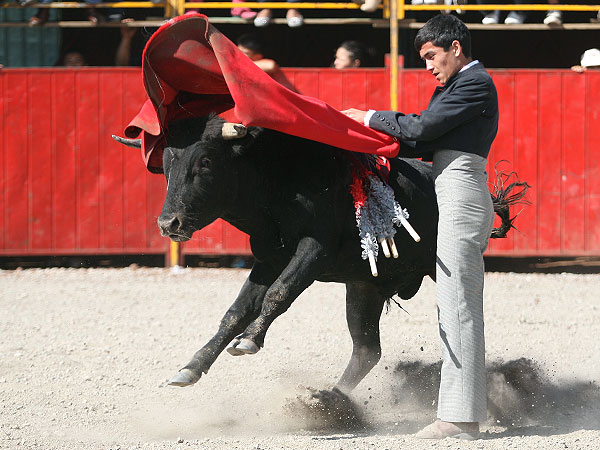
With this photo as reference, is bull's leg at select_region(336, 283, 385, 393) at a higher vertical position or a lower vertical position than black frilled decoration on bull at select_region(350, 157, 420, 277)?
lower

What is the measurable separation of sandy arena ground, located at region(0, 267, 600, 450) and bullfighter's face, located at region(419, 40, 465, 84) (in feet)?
5.21

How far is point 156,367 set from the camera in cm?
654

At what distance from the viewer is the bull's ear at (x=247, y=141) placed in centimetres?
489

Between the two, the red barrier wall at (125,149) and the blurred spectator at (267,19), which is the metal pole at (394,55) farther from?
the blurred spectator at (267,19)

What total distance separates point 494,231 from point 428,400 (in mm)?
957

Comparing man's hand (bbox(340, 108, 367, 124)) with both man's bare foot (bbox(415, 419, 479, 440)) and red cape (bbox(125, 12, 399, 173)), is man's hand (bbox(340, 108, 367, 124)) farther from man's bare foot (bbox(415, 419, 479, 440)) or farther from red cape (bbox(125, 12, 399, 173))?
man's bare foot (bbox(415, 419, 479, 440))

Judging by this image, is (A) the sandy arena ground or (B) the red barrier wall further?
(B) the red barrier wall

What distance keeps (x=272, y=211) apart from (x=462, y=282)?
92 centimetres

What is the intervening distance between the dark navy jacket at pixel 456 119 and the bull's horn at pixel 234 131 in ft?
1.91

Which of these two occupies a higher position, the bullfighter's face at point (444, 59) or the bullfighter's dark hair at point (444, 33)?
the bullfighter's dark hair at point (444, 33)

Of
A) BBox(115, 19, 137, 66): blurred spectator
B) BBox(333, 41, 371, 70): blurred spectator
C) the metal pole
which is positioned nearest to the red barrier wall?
the metal pole

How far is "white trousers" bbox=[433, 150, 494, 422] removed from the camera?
468 cm

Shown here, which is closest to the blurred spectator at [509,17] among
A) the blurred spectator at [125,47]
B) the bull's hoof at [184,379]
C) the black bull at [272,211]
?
the blurred spectator at [125,47]

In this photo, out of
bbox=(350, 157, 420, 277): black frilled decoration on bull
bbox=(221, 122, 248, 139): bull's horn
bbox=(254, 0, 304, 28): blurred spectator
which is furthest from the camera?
bbox=(254, 0, 304, 28): blurred spectator
